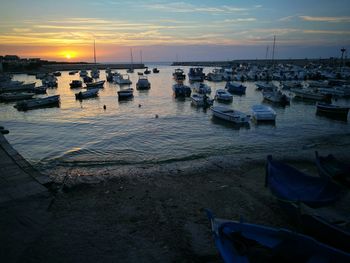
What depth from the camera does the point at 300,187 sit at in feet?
36.6

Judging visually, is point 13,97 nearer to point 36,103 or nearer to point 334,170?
point 36,103

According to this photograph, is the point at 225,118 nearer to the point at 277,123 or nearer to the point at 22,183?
the point at 277,123

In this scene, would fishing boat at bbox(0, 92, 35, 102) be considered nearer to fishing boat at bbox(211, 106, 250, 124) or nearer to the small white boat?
fishing boat at bbox(211, 106, 250, 124)

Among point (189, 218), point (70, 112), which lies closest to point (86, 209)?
point (189, 218)

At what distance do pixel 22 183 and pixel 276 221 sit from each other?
10846mm

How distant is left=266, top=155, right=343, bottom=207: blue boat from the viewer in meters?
10.3

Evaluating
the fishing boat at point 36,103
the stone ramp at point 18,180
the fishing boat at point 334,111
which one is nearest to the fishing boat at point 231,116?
the fishing boat at point 334,111

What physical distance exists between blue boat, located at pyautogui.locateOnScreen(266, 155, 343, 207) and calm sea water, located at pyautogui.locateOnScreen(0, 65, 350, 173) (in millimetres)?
7629

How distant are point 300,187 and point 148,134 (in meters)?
16.3

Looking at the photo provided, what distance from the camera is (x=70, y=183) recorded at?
14312 mm

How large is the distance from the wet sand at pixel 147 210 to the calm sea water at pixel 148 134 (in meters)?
2.98

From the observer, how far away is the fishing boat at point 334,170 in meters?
12.7

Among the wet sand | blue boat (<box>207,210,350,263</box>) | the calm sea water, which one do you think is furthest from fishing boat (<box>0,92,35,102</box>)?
blue boat (<box>207,210,350,263</box>)

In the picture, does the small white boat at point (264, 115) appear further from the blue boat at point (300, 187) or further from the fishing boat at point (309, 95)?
the fishing boat at point (309, 95)
